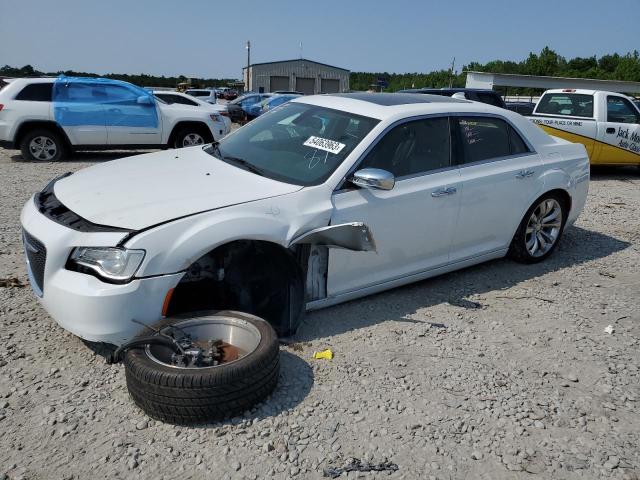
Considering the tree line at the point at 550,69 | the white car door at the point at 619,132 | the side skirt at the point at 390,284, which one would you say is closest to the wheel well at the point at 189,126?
the white car door at the point at 619,132

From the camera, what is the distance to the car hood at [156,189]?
310cm

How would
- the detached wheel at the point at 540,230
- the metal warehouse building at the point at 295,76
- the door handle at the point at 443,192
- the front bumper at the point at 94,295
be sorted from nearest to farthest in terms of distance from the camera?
the front bumper at the point at 94,295
the door handle at the point at 443,192
the detached wheel at the point at 540,230
the metal warehouse building at the point at 295,76

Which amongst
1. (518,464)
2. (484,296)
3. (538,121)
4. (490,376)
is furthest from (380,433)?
(538,121)

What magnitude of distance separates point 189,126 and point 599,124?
814 cm

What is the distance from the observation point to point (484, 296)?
457cm

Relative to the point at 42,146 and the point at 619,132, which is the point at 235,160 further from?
the point at 619,132

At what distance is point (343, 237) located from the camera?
11.5ft

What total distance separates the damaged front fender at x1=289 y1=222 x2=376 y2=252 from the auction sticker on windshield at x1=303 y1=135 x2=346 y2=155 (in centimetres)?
64

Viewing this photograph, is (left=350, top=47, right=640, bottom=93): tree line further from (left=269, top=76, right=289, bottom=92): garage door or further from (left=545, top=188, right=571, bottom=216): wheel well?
(left=545, top=188, right=571, bottom=216): wheel well

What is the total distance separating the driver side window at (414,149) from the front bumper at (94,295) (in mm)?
1711

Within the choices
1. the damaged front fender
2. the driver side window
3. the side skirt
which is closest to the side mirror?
the driver side window

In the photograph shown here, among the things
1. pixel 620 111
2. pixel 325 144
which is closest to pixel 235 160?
pixel 325 144

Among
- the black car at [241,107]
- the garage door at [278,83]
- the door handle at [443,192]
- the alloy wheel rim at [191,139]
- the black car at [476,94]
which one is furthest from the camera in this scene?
the garage door at [278,83]

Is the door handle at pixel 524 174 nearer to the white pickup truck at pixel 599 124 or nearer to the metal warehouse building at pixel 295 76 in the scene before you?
the white pickup truck at pixel 599 124
